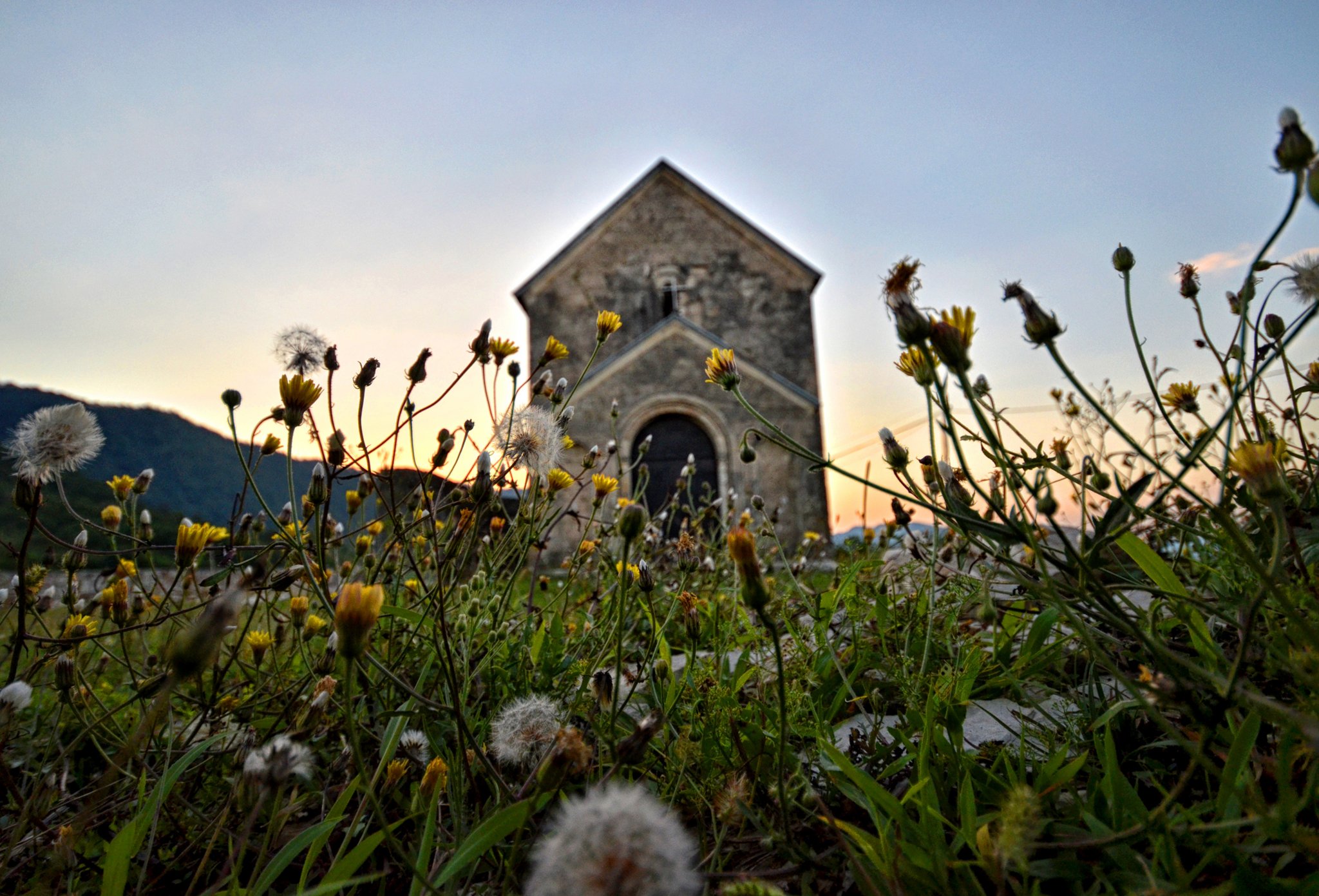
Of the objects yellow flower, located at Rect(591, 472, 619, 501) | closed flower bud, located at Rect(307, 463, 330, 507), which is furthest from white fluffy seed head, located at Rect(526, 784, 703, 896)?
yellow flower, located at Rect(591, 472, 619, 501)

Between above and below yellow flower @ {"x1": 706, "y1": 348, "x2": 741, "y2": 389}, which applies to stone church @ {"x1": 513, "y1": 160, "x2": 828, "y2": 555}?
above

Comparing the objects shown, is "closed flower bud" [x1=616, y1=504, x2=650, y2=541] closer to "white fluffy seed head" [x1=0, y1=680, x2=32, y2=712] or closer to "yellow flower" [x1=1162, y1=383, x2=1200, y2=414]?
"white fluffy seed head" [x1=0, y1=680, x2=32, y2=712]

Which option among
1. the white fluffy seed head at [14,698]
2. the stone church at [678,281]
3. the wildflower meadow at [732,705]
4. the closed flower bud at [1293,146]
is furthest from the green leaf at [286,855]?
the stone church at [678,281]

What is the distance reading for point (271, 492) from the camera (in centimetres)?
335

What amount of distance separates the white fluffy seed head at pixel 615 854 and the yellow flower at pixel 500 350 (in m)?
1.47

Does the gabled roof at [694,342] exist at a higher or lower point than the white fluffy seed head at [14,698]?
higher

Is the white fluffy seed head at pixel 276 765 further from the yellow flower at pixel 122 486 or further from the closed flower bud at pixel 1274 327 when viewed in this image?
the closed flower bud at pixel 1274 327

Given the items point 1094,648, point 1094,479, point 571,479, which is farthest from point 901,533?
point 1094,648

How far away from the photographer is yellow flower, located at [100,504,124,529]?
2.10 m

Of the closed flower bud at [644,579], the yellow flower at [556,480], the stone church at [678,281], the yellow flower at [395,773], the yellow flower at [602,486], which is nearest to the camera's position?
the yellow flower at [395,773]

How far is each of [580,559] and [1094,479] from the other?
1.52 m

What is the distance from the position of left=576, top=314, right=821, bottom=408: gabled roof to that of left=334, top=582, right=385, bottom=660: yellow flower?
38.8ft

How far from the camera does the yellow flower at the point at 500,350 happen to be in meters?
2.04

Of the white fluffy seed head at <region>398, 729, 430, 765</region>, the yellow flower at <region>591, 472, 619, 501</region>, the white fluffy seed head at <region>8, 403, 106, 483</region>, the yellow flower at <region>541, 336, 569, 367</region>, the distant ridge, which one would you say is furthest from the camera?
the distant ridge
